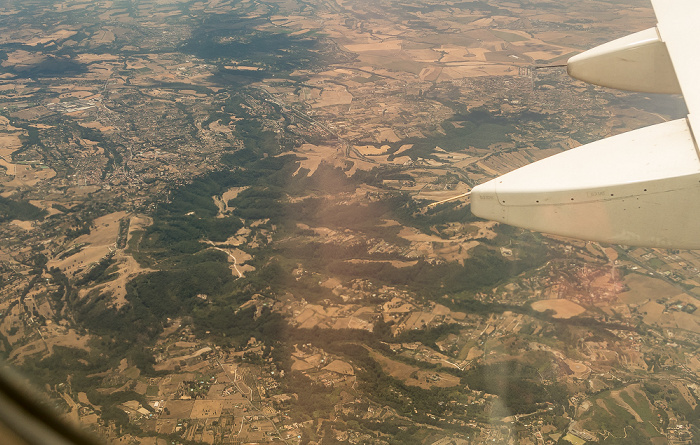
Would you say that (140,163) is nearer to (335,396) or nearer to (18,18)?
(335,396)

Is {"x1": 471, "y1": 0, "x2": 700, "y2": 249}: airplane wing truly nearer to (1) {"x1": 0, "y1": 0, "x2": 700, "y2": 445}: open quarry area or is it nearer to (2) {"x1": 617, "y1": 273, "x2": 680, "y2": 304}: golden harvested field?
(1) {"x1": 0, "y1": 0, "x2": 700, "y2": 445}: open quarry area

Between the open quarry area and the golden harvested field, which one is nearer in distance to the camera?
the open quarry area

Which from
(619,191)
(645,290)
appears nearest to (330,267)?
(645,290)

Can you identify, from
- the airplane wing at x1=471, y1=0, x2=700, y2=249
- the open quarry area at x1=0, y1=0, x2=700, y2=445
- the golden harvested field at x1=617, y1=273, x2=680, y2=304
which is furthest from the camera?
the golden harvested field at x1=617, y1=273, x2=680, y2=304

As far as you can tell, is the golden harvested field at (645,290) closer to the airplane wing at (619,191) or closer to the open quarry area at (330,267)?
the open quarry area at (330,267)

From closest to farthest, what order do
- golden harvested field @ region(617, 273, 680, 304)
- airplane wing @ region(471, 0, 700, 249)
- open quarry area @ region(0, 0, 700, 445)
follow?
airplane wing @ region(471, 0, 700, 249)
open quarry area @ region(0, 0, 700, 445)
golden harvested field @ region(617, 273, 680, 304)

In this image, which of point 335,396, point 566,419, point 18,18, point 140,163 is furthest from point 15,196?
point 18,18

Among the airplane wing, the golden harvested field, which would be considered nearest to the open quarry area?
the golden harvested field

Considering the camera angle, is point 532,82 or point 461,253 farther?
point 532,82
